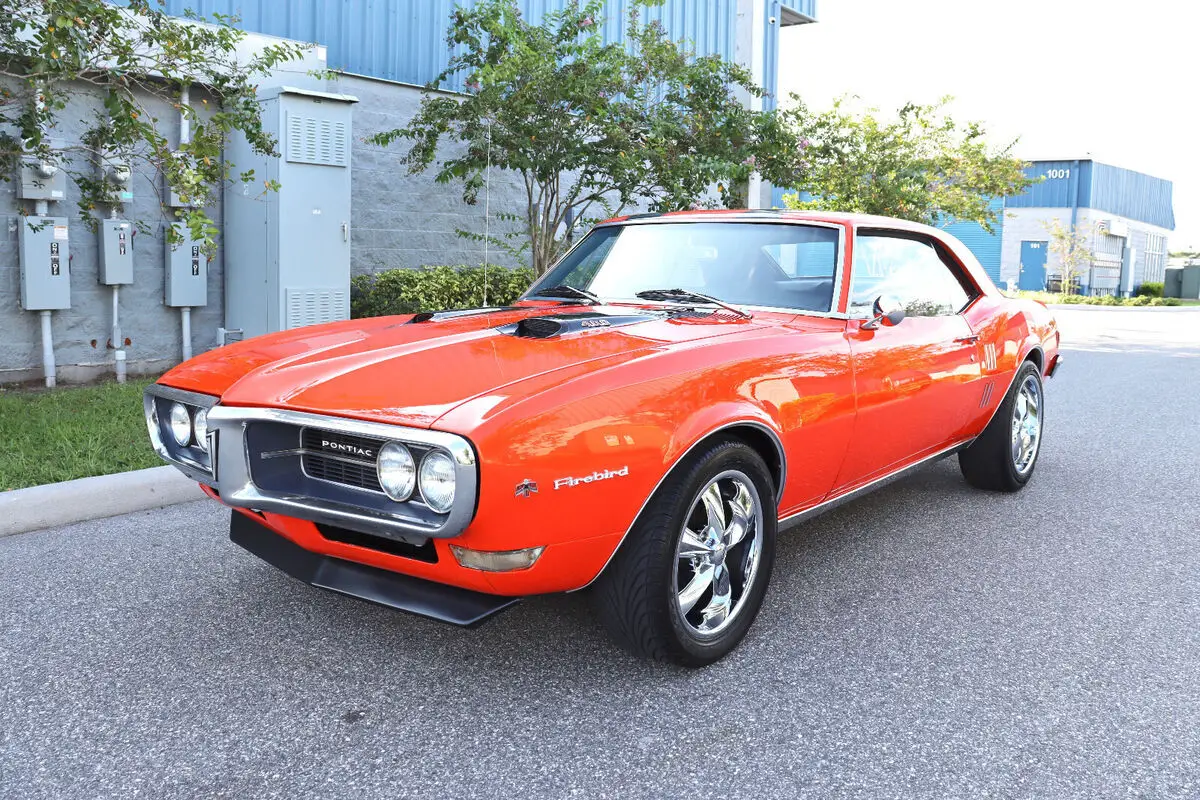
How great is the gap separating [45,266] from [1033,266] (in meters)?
44.7

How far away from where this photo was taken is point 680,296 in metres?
4.05

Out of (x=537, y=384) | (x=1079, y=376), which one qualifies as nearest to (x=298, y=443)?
(x=537, y=384)

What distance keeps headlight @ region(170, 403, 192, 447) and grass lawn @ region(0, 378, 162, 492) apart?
2001 mm

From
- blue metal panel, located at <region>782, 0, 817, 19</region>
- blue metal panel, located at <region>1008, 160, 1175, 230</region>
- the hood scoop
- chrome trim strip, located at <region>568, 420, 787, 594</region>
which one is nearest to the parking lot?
chrome trim strip, located at <region>568, 420, 787, 594</region>

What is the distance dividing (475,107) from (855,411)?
6128 mm

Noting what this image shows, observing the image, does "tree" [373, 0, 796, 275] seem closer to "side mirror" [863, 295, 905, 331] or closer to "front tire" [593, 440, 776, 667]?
"side mirror" [863, 295, 905, 331]

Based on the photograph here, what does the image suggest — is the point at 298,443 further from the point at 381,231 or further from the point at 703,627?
the point at 381,231

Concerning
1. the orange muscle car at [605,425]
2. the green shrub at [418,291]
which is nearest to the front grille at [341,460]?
the orange muscle car at [605,425]

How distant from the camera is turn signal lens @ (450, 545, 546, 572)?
2635 millimetres

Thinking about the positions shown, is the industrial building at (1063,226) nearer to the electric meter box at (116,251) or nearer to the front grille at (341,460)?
the electric meter box at (116,251)

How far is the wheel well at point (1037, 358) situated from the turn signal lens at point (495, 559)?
3.81 m

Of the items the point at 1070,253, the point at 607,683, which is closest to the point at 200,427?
the point at 607,683

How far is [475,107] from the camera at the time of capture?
351 inches

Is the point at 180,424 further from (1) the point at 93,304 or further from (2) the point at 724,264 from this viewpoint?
(1) the point at 93,304
